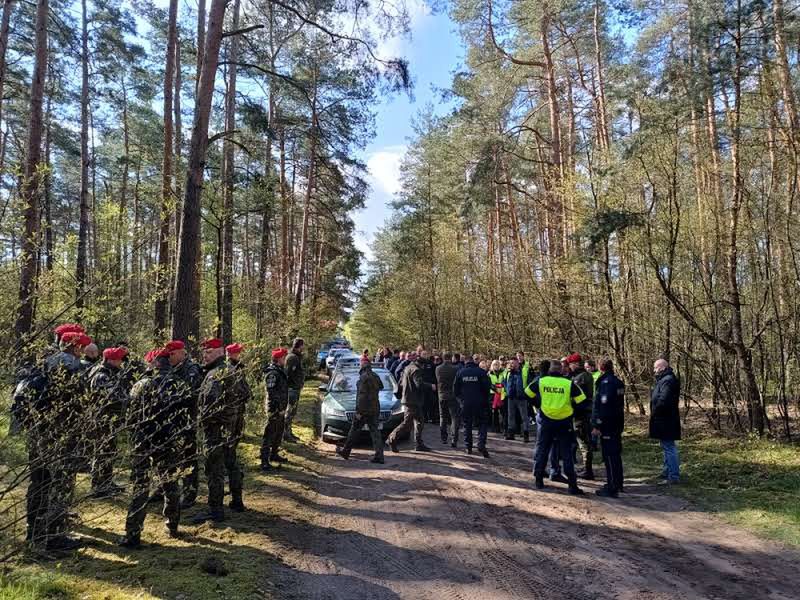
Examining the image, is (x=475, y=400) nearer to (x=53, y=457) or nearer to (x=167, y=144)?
(x=53, y=457)

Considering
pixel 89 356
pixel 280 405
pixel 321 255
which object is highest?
pixel 321 255

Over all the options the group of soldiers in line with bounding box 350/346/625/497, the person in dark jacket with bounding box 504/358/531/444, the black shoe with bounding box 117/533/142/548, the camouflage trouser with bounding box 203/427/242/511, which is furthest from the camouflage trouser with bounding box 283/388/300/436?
the black shoe with bounding box 117/533/142/548

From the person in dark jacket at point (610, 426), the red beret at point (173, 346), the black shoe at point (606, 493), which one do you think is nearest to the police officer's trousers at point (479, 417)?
the person in dark jacket at point (610, 426)

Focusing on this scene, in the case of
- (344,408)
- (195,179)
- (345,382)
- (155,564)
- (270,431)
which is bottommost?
(155,564)

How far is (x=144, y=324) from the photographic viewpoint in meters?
12.7

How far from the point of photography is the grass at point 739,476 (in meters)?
6.21

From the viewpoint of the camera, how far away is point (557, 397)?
25.3 feet

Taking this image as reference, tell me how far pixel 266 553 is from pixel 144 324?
30.2 feet

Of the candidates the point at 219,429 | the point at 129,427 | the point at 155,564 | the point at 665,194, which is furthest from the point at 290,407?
the point at 665,194

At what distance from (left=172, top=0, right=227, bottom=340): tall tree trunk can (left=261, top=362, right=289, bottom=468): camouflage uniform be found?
57.7 inches

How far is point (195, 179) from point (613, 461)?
24.0 ft

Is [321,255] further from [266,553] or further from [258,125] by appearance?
[266,553]

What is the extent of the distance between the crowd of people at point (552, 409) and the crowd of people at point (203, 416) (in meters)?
0.02

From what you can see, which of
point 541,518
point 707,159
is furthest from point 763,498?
point 707,159
